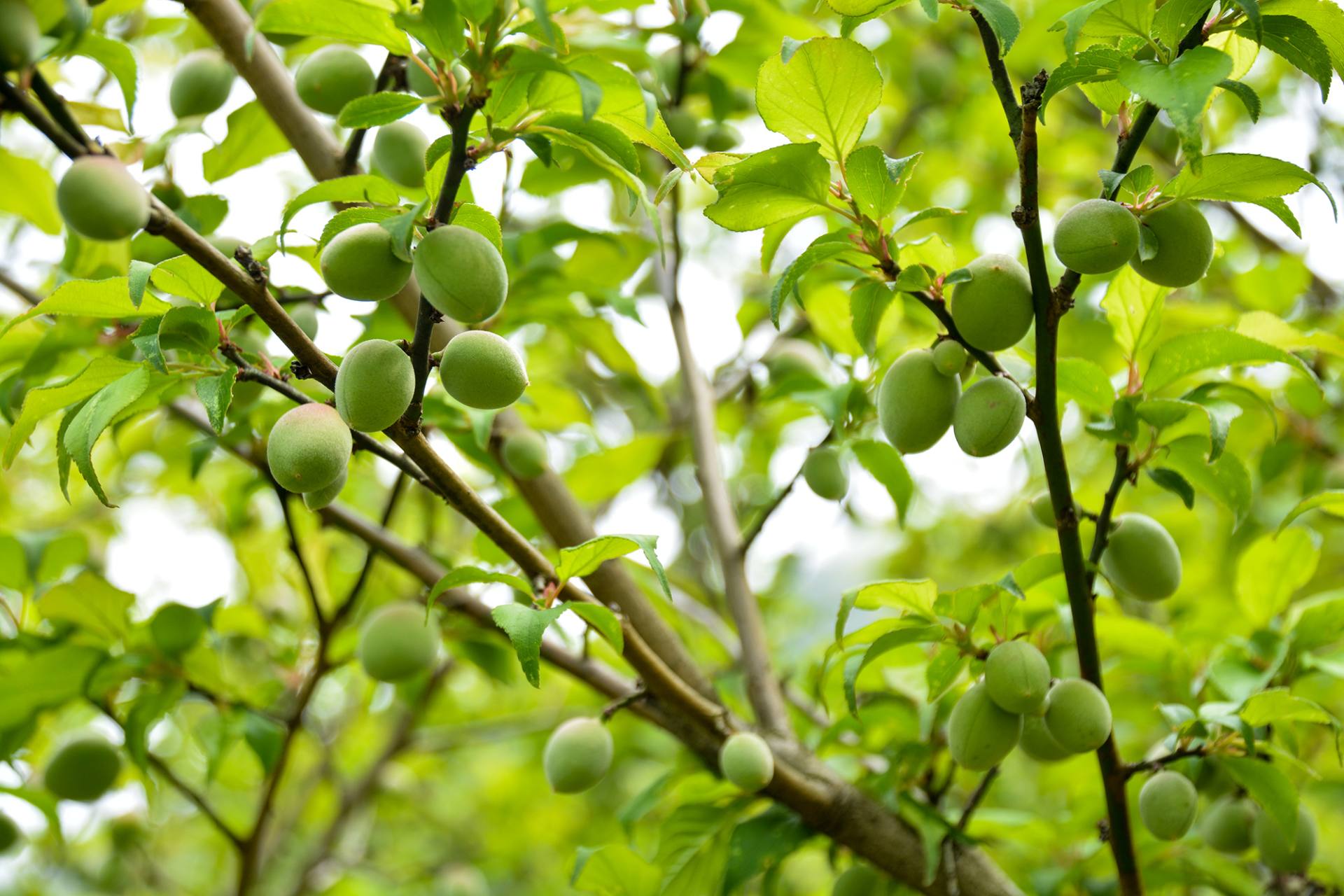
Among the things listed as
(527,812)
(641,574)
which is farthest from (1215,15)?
(527,812)

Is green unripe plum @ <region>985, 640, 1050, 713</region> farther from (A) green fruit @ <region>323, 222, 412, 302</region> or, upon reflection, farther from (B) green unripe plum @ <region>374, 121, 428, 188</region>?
(B) green unripe plum @ <region>374, 121, 428, 188</region>

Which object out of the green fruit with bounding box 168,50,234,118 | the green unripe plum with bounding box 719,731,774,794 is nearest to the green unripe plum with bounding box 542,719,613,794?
the green unripe plum with bounding box 719,731,774,794

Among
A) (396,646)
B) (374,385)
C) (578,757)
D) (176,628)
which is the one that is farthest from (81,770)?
(374,385)

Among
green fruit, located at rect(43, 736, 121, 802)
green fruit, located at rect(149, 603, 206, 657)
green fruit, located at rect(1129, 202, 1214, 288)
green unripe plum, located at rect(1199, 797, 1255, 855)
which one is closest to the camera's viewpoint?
green fruit, located at rect(1129, 202, 1214, 288)

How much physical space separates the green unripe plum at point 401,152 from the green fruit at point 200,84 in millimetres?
221

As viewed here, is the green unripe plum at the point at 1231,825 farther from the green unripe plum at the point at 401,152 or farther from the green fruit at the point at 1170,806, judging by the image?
the green unripe plum at the point at 401,152

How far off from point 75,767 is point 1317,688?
1.53 metres

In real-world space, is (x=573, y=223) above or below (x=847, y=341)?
above

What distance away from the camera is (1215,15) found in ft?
2.50

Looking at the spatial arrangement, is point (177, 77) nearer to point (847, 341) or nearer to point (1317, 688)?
point (847, 341)

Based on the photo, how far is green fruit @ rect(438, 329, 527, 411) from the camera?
28.6 inches

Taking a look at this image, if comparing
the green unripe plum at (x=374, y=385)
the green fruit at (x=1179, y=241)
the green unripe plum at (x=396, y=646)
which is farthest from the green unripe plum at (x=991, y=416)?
the green unripe plum at (x=396, y=646)

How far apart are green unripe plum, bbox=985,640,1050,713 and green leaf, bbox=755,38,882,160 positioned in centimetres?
42

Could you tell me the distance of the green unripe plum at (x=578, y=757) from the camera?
3.44ft
